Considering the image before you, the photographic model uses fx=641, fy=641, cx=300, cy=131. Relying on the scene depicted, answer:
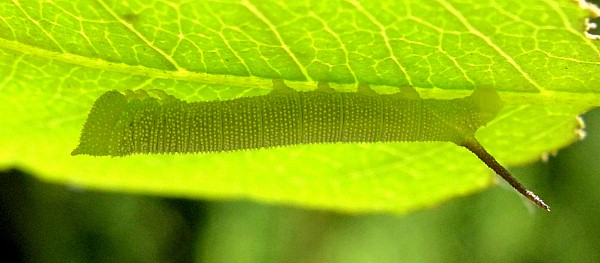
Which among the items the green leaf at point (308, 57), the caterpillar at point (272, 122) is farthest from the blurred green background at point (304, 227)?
the caterpillar at point (272, 122)

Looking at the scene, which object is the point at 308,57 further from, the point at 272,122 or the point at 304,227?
the point at 304,227

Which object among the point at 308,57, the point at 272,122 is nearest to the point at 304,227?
the point at 272,122

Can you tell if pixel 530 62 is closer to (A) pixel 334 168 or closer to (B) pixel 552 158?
(A) pixel 334 168

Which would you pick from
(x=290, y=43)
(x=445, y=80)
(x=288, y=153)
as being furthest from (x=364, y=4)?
(x=288, y=153)

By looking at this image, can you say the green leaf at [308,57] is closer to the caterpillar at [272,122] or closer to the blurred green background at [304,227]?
the caterpillar at [272,122]

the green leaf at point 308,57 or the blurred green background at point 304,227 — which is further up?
the green leaf at point 308,57

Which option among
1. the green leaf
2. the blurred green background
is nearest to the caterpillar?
the green leaf
